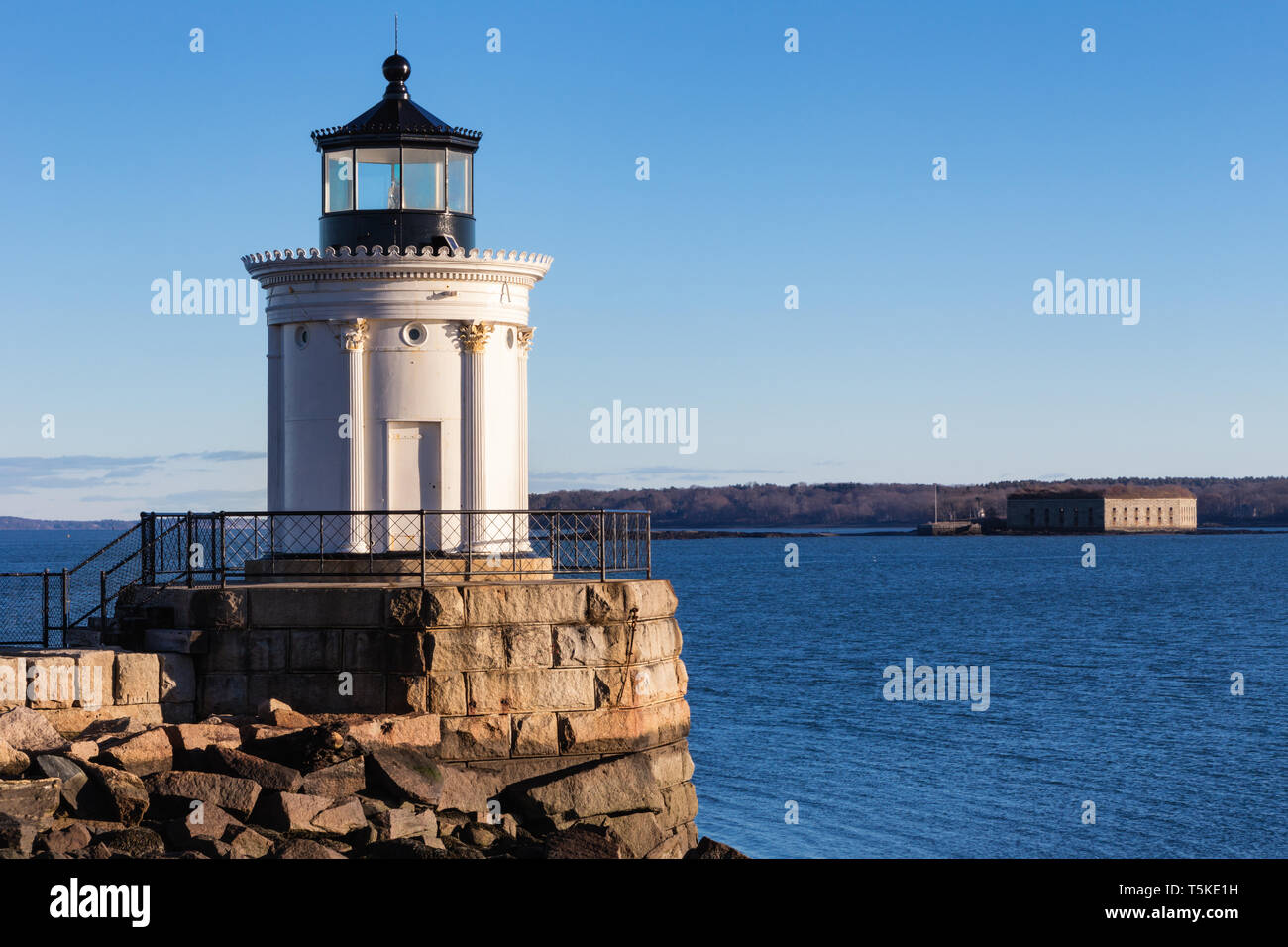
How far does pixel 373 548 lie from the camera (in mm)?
17250

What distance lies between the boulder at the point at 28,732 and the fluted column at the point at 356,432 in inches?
171

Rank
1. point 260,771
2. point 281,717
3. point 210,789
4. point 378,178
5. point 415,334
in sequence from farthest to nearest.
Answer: point 378,178 → point 415,334 → point 281,717 → point 260,771 → point 210,789

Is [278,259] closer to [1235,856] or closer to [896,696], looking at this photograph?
[1235,856]

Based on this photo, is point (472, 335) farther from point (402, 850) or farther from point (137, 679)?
point (402, 850)

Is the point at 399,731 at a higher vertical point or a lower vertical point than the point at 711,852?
higher

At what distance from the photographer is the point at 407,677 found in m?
14.9

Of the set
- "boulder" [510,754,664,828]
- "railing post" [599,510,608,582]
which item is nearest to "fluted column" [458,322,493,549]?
"railing post" [599,510,608,582]

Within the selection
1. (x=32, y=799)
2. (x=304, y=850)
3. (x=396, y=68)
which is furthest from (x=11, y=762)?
(x=396, y=68)

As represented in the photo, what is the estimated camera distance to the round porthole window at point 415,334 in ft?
56.9

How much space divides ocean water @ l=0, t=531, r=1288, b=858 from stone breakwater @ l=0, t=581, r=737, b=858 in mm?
6359

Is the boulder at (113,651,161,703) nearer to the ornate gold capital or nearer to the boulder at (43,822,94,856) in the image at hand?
the boulder at (43,822,94,856)

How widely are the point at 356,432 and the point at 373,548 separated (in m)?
1.32

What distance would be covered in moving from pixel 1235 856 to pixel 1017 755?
8306 mm
